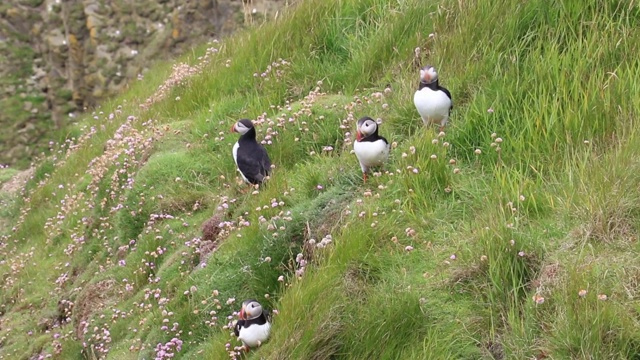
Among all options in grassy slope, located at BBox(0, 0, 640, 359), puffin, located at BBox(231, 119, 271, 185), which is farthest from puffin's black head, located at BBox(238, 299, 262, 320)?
puffin, located at BBox(231, 119, 271, 185)

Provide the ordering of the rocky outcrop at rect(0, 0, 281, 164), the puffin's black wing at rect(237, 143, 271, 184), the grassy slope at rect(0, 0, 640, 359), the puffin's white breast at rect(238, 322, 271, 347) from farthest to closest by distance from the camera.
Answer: the rocky outcrop at rect(0, 0, 281, 164) < the puffin's black wing at rect(237, 143, 271, 184) < the puffin's white breast at rect(238, 322, 271, 347) < the grassy slope at rect(0, 0, 640, 359)

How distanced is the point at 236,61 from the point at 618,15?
14.2 ft

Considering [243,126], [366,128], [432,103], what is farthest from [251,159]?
[432,103]

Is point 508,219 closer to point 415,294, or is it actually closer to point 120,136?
point 415,294

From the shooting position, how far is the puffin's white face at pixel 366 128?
18.5 ft

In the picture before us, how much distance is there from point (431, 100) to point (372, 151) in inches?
23.3

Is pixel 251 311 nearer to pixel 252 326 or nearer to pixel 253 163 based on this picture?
pixel 252 326

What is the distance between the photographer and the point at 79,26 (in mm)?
17984

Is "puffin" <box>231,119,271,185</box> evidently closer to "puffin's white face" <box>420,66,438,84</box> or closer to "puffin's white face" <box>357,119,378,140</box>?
"puffin's white face" <box>357,119,378,140</box>

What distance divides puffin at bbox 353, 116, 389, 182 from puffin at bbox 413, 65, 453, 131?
15.2 inches

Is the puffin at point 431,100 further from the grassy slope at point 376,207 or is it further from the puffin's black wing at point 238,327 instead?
the puffin's black wing at point 238,327

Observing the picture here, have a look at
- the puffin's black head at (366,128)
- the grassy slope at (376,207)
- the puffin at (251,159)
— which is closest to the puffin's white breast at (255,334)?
the grassy slope at (376,207)

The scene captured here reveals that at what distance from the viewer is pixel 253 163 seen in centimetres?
656

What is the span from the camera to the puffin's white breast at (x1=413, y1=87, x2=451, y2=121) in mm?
5719
